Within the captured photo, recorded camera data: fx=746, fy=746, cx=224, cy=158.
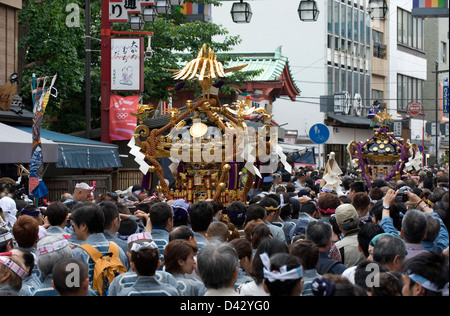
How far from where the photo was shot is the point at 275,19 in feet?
130

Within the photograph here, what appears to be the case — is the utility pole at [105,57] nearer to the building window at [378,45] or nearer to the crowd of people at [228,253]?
the crowd of people at [228,253]

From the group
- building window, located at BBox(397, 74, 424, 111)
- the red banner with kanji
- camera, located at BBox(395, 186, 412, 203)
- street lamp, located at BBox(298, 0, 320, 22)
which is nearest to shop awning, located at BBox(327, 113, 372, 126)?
building window, located at BBox(397, 74, 424, 111)

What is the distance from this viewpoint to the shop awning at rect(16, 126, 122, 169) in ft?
56.4

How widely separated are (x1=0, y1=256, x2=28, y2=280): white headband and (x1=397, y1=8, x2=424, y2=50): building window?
144 ft

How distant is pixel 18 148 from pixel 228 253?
10603 millimetres

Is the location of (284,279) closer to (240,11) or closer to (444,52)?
(240,11)

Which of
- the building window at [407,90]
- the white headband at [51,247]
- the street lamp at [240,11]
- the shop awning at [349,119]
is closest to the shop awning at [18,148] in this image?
the street lamp at [240,11]

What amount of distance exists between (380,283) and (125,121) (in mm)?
15382

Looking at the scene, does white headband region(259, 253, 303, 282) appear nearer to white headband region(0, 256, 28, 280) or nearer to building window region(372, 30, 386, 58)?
white headband region(0, 256, 28, 280)

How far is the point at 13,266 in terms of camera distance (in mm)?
5535

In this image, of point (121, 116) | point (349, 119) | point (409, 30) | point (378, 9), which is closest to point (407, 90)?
point (409, 30)

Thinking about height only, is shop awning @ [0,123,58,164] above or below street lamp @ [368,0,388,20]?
below

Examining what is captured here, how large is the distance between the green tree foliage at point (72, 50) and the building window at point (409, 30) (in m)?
23.7
